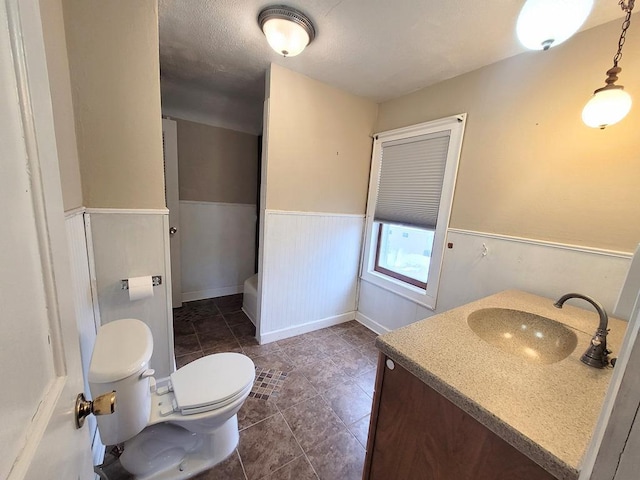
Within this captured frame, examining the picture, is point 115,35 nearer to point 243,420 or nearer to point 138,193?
point 138,193

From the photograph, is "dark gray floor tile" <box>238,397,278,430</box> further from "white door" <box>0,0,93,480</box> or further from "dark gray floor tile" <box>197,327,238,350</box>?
"white door" <box>0,0,93,480</box>

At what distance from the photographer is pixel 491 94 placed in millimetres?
1678

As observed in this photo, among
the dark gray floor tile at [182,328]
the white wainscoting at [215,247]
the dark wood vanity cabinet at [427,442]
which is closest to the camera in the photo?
the dark wood vanity cabinet at [427,442]

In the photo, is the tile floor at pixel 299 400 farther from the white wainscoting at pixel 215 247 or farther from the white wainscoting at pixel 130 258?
the white wainscoting at pixel 130 258

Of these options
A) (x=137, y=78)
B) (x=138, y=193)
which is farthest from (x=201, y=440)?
(x=137, y=78)

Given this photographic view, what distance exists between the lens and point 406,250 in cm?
239

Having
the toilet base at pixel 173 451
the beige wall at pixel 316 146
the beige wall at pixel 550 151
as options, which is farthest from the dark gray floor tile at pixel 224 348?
the beige wall at pixel 550 151

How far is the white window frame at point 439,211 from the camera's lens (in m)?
1.86

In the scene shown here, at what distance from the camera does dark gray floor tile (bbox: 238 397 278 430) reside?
1.48m

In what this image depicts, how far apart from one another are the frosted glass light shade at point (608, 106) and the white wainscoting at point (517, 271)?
0.64m

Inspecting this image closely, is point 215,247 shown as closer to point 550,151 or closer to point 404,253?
point 404,253

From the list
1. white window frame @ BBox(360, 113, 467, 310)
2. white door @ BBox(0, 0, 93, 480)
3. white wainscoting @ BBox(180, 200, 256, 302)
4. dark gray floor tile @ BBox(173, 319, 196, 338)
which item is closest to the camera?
white door @ BBox(0, 0, 93, 480)

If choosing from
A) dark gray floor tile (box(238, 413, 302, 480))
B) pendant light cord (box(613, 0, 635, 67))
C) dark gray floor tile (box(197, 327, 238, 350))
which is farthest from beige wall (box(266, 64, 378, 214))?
pendant light cord (box(613, 0, 635, 67))

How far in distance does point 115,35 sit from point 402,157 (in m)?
2.04
